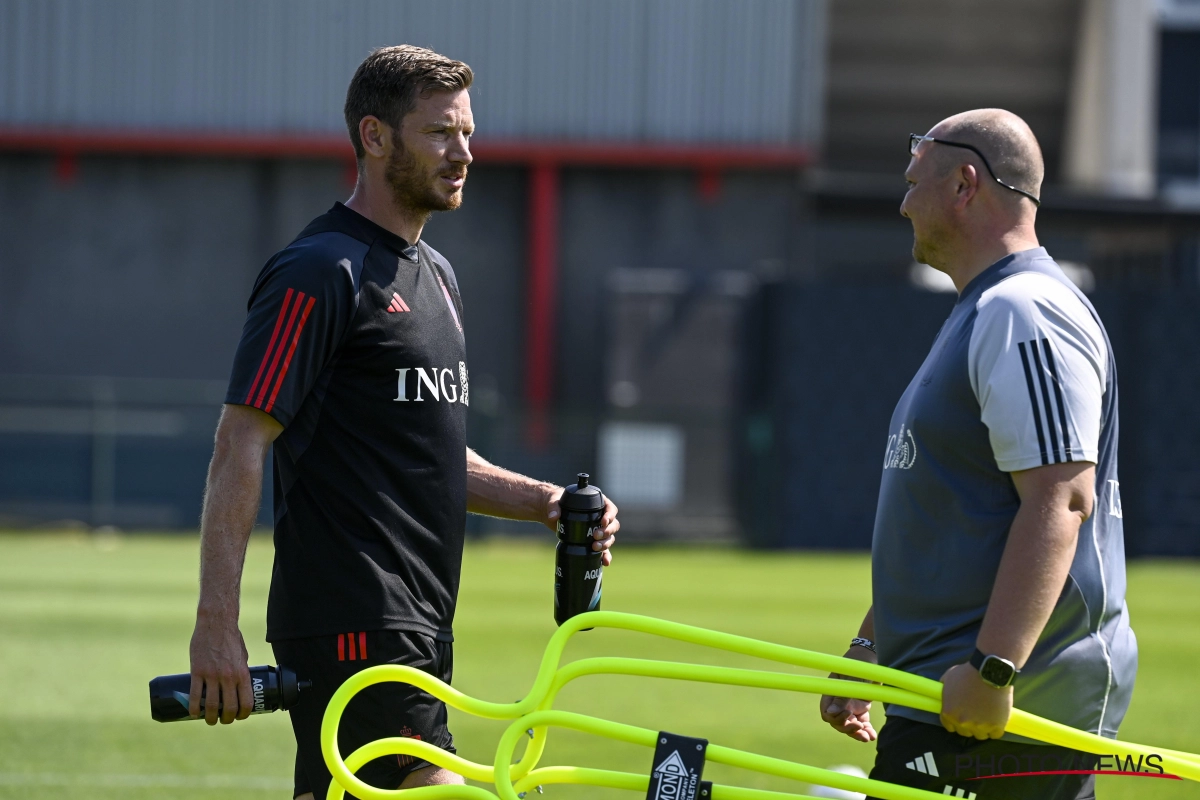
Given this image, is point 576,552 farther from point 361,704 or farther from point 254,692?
point 254,692

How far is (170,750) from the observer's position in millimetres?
8000

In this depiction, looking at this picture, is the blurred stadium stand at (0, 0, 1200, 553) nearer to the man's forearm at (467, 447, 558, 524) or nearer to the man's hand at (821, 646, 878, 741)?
the man's forearm at (467, 447, 558, 524)

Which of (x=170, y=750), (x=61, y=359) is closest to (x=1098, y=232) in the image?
(x=61, y=359)

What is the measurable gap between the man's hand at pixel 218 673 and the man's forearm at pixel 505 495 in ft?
3.79

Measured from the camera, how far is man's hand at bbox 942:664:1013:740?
10.5ft

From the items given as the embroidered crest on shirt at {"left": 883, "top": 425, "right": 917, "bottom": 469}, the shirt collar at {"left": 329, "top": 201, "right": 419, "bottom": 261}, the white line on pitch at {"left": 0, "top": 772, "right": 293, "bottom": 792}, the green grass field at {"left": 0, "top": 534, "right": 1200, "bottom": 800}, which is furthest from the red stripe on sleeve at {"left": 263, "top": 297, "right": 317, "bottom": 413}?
the white line on pitch at {"left": 0, "top": 772, "right": 293, "bottom": 792}

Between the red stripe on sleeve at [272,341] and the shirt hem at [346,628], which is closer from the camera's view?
the red stripe on sleeve at [272,341]

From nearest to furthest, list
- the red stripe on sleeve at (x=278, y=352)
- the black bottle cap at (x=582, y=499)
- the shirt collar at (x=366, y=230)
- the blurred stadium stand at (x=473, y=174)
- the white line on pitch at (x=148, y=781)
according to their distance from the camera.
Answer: the red stripe on sleeve at (x=278, y=352), the shirt collar at (x=366, y=230), the black bottle cap at (x=582, y=499), the white line on pitch at (x=148, y=781), the blurred stadium stand at (x=473, y=174)

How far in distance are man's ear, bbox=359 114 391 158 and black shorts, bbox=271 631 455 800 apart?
1342 millimetres

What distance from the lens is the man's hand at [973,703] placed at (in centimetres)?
320

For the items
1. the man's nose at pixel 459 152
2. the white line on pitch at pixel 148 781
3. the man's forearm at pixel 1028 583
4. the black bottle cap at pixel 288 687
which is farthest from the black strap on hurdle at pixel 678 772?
the white line on pitch at pixel 148 781

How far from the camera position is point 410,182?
4.20m

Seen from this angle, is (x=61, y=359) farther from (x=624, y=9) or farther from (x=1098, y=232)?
(x=1098, y=232)

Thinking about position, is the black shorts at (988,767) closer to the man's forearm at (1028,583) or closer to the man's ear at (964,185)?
the man's forearm at (1028,583)
